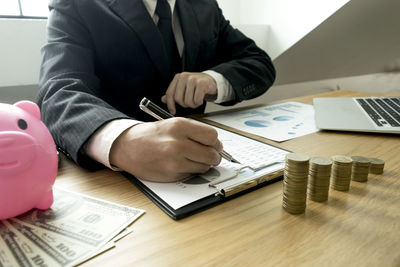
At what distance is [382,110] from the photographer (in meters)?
0.87

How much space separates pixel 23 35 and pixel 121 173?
79cm

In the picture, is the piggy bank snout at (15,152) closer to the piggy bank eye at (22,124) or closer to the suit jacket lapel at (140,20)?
the piggy bank eye at (22,124)

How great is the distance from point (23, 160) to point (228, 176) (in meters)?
0.29

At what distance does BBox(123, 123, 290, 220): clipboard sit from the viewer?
0.39 m

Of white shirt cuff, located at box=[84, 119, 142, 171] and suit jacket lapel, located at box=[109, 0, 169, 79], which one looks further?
suit jacket lapel, located at box=[109, 0, 169, 79]

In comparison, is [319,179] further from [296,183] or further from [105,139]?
[105,139]

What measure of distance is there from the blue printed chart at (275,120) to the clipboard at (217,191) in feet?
0.70

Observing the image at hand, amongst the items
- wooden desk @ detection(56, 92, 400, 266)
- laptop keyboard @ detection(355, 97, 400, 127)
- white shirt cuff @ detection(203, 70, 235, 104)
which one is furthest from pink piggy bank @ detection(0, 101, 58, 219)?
laptop keyboard @ detection(355, 97, 400, 127)

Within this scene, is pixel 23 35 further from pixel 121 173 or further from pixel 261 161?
pixel 261 161

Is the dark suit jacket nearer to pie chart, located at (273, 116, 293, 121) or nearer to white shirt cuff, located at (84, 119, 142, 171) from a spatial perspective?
white shirt cuff, located at (84, 119, 142, 171)

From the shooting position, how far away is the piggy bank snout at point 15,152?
→ 314 millimetres

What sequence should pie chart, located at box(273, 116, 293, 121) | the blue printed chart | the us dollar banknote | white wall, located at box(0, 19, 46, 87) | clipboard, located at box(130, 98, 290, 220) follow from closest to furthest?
the us dollar banknote → clipboard, located at box(130, 98, 290, 220) → the blue printed chart → pie chart, located at box(273, 116, 293, 121) → white wall, located at box(0, 19, 46, 87)

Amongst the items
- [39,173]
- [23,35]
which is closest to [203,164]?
[39,173]

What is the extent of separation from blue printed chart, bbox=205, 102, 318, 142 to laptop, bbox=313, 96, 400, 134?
0.04 meters
